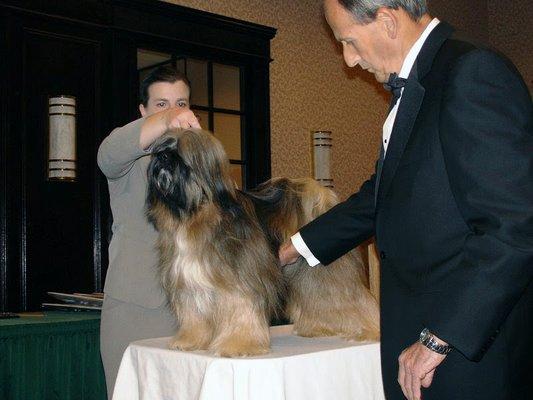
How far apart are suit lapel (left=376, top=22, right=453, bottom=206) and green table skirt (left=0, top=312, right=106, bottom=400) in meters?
2.41

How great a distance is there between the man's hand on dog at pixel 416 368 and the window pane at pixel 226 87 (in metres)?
4.65

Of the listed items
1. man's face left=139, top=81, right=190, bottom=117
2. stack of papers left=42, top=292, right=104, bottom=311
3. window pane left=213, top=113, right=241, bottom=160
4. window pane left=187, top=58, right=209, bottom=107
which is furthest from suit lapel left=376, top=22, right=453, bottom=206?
window pane left=213, top=113, right=241, bottom=160

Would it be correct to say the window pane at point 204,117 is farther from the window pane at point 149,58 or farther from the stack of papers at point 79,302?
the stack of papers at point 79,302

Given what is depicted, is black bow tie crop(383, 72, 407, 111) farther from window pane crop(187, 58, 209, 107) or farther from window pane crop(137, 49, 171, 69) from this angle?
window pane crop(187, 58, 209, 107)

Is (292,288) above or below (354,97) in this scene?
below

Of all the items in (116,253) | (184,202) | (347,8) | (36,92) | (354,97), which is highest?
(354,97)

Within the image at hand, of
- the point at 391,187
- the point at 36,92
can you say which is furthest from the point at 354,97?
the point at 391,187

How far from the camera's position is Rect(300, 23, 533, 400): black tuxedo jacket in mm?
1233

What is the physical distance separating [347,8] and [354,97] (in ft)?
18.8

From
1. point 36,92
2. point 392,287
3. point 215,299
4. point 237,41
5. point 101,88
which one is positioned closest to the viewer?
point 392,287

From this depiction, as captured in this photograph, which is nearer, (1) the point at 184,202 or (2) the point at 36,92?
(1) the point at 184,202

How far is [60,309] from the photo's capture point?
405 cm

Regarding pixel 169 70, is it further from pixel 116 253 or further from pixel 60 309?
pixel 60 309

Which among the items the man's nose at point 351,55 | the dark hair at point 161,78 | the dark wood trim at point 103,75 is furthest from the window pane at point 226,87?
the man's nose at point 351,55
